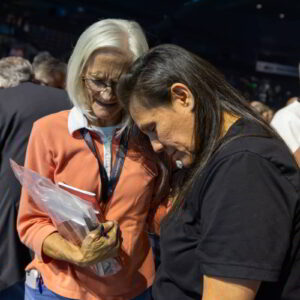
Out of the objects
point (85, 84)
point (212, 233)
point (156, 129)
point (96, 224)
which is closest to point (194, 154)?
point (156, 129)

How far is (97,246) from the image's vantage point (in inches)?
48.6

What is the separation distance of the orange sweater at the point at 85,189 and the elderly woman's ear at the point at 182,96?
1.65ft

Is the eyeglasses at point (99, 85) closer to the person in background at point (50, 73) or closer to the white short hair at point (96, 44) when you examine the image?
the white short hair at point (96, 44)

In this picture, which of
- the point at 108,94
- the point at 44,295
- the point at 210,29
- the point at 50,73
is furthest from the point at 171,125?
the point at 210,29

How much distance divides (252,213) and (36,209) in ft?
2.74

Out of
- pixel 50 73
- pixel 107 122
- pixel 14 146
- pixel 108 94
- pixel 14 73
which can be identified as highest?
pixel 108 94

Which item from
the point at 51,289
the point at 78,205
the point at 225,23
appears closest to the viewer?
the point at 78,205

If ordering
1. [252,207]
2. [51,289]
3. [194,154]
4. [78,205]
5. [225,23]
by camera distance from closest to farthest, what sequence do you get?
[252,207] → [194,154] → [78,205] → [51,289] → [225,23]

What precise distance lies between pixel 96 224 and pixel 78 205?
3.0 inches

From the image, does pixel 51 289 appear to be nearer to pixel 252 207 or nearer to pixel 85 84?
pixel 85 84

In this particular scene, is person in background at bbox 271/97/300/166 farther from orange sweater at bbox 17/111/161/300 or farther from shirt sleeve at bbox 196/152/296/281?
shirt sleeve at bbox 196/152/296/281

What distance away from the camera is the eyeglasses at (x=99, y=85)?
1.33 m

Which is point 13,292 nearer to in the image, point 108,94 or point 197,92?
point 108,94

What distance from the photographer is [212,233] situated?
81 centimetres
